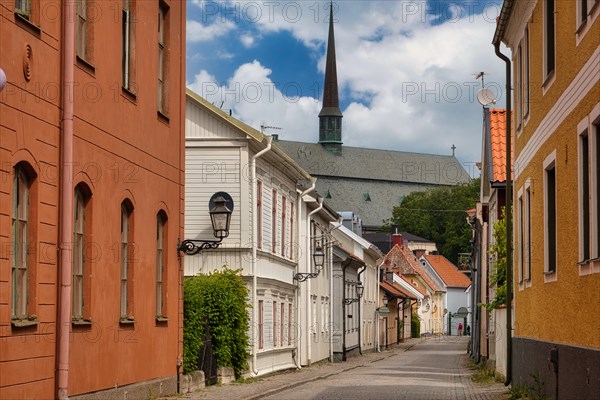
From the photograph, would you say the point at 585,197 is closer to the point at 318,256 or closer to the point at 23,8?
the point at 23,8

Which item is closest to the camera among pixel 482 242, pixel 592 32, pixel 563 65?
pixel 592 32

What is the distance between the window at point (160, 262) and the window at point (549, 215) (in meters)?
6.85

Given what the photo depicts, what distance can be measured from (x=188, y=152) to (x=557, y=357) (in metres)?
16.0

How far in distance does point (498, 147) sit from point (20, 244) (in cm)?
1862

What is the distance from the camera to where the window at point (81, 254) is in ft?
51.0

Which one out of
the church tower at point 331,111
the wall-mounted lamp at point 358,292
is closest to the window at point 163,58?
the wall-mounted lamp at point 358,292

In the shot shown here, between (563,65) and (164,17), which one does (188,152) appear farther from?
(563,65)

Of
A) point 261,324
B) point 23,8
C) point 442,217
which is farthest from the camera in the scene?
point 442,217

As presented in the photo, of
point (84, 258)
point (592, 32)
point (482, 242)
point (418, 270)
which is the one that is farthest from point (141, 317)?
point (418, 270)

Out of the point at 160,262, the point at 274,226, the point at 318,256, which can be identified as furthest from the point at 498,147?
the point at 160,262

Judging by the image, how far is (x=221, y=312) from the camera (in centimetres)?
2612

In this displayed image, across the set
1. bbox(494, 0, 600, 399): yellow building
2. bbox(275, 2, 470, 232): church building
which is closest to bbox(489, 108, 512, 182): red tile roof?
bbox(494, 0, 600, 399): yellow building

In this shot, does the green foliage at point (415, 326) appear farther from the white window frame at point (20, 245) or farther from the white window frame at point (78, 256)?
the white window frame at point (20, 245)

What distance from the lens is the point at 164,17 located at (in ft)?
67.7
